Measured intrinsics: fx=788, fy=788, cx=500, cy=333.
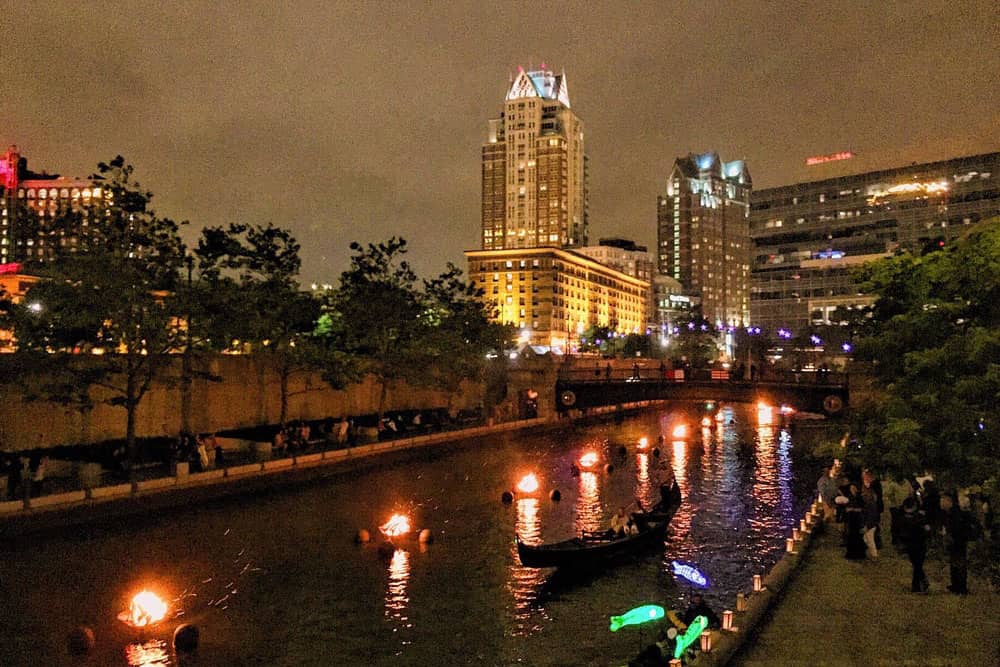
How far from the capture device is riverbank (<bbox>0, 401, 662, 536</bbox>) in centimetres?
2869

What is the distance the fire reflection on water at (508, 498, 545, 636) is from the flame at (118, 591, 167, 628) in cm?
978

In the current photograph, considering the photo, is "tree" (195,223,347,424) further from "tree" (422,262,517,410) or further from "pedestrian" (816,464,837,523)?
"pedestrian" (816,464,837,523)

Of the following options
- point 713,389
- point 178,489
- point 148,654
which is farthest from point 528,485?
point 713,389

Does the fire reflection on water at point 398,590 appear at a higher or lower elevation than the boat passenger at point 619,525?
lower

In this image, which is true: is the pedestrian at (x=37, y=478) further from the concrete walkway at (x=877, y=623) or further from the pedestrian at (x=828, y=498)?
the pedestrian at (x=828, y=498)

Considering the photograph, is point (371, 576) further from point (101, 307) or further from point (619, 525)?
point (101, 307)

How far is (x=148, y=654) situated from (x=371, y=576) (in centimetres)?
826

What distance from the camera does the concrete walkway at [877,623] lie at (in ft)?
49.3

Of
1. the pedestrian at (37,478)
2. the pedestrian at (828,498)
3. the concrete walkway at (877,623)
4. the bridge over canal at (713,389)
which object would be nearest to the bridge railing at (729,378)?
the bridge over canal at (713,389)

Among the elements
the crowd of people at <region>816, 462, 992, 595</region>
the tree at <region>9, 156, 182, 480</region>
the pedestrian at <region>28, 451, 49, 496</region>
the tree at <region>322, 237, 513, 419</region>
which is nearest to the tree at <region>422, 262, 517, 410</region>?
the tree at <region>322, 237, 513, 419</region>

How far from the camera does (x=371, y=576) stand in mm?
26688

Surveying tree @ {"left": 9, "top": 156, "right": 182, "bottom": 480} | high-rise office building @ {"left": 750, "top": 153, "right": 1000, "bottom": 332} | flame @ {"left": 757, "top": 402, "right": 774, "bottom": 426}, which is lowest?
flame @ {"left": 757, "top": 402, "right": 774, "bottom": 426}

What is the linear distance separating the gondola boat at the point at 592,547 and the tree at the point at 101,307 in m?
20.6

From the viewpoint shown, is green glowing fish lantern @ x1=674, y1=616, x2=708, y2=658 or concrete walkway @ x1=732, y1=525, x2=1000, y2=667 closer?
concrete walkway @ x1=732, y1=525, x2=1000, y2=667
